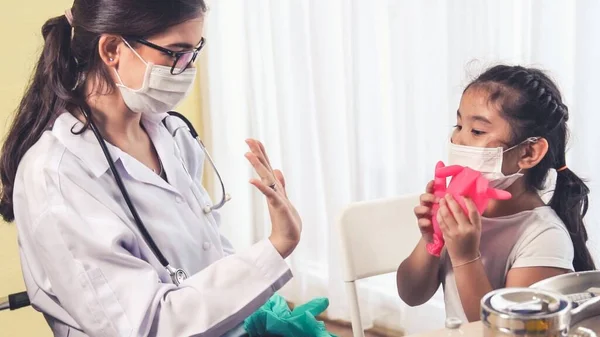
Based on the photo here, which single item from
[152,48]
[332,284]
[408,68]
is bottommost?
[332,284]

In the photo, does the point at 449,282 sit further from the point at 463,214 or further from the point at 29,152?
the point at 29,152

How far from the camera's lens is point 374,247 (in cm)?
163

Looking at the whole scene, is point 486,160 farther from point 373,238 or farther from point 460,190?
point 373,238

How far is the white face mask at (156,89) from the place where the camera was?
1.50 m

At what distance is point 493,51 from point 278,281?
3.52 feet

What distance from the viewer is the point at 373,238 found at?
1.63 metres

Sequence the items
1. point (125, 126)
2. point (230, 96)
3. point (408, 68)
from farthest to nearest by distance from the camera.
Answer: point (230, 96)
point (408, 68)
point (125, 126)

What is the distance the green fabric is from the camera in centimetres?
144

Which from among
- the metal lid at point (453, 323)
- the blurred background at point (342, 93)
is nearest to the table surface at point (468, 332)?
the metal lid at point (453, 323)

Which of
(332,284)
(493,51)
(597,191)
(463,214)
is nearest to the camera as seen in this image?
(463,214)

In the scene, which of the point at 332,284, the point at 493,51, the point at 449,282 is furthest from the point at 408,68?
the point at 449,282

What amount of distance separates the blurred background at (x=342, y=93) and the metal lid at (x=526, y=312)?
118 cm

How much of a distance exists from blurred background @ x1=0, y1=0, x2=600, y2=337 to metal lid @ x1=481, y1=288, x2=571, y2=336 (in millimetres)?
1180

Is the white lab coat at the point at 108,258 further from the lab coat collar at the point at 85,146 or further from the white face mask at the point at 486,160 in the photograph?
the white face mask at the point at 486,160
